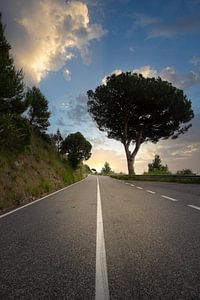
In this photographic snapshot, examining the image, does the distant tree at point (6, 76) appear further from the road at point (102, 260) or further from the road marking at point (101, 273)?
the road marking at point (101, 273)

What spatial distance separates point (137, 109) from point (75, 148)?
758 inches

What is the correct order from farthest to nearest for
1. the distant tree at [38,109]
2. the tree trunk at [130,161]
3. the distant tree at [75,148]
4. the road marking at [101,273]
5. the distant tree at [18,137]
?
the distant tree at [75,148] < the tree trunk at [130,161] < the distant tree at [38,109] < the distant tree at [18,137] < the road marking at [101,273]

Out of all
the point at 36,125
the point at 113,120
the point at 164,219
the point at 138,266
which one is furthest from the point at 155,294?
the point at 113,120

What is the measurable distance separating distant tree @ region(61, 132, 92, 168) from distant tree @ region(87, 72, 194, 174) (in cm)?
1103

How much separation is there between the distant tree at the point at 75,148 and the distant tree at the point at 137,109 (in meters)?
11.0

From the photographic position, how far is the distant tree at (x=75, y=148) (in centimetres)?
5225

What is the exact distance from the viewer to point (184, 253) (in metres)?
3.75

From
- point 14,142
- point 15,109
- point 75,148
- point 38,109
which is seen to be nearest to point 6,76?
point 15,109

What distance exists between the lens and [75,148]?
180 ft

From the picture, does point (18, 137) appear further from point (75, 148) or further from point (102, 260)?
point (75, 148)

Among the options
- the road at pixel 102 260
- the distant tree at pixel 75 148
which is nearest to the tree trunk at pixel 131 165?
the distant tree at pixel 75 148

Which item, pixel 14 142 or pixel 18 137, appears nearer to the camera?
pixel 18 137

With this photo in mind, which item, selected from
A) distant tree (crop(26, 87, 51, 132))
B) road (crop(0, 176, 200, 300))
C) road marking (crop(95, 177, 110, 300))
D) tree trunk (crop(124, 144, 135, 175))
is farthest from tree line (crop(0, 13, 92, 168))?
tree trunk (crop(124, 144, 135, 175))

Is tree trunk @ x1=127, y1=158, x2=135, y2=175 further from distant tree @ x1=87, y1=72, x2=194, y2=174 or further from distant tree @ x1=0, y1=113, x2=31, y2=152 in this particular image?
distant tree @ x1=0, y1=113, x2=31, y2=152
